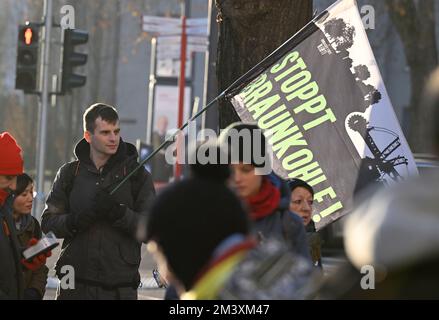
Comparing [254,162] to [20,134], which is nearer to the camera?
[254,162]

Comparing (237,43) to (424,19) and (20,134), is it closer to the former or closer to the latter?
(424,19)

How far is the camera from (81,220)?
6902mm

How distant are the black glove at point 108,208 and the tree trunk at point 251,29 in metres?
1.70

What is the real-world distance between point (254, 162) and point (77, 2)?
45643 millimetres

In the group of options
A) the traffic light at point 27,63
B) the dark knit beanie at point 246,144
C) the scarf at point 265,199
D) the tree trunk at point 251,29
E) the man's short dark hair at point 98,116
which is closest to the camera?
the dark knit beanie at point 246,144

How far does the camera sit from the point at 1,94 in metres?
57.5

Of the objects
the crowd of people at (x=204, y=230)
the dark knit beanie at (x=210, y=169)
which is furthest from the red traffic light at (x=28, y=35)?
the dark knit beanie at (x=210, y=169)

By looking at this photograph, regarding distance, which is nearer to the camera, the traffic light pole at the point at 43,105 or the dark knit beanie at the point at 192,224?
the dark knit beanie at the point at 192,224

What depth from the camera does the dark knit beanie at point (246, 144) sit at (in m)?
4.71

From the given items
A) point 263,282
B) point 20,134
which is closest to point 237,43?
point 263,282

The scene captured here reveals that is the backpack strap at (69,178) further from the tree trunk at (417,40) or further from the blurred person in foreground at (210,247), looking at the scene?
the tree trunk at (417,40)

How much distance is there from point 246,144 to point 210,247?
1857 millimetres

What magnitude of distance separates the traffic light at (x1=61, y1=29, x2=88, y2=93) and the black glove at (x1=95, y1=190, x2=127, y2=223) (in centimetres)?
997

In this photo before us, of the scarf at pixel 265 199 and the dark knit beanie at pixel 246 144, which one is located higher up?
the dark knit beanie at pixel 246 144
